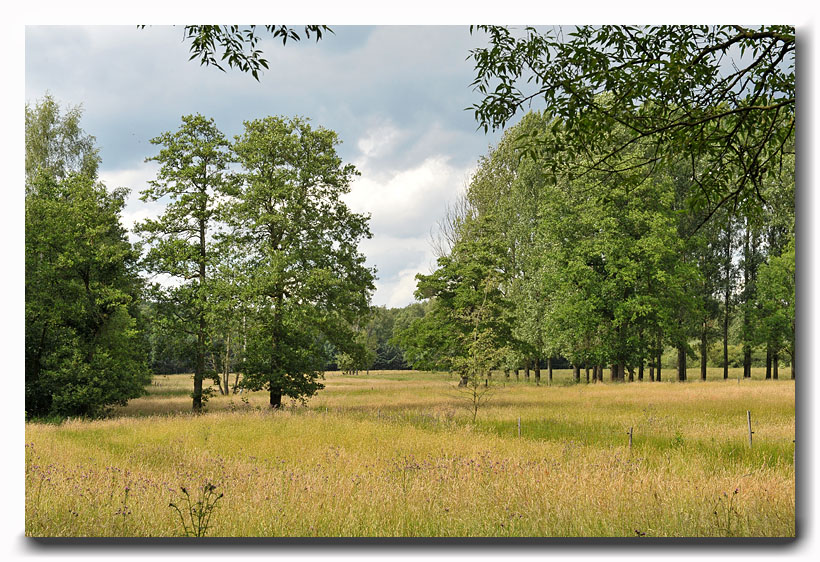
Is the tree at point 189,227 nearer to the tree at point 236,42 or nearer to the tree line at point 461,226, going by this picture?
the tree line at point 461,226

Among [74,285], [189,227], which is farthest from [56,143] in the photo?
[189,227]

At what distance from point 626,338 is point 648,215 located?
6.48 metres

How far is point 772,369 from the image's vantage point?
7473mm

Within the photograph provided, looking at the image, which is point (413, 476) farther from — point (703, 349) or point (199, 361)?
point (703, 349)

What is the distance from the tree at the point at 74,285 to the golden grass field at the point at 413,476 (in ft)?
3.16

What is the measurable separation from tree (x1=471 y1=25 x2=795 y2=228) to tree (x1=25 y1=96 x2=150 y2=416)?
622cm

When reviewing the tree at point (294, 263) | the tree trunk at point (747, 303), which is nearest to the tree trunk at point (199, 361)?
the tree at point (294, 263)

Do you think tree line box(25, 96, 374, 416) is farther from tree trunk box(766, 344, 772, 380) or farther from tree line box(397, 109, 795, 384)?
tree trunk box(766, 344, 772, 380)

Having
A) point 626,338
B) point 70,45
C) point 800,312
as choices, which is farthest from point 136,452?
point 626,338

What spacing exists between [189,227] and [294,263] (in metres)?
2.68

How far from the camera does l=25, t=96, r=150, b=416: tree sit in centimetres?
858

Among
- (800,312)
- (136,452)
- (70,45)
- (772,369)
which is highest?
(70,45)

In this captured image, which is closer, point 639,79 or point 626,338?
point 639,79
